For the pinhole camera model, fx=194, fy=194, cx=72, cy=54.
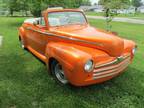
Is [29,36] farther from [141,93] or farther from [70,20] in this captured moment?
[141,93]

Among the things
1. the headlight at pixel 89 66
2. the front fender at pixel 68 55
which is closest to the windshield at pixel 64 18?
the front fender at pixel 68 55

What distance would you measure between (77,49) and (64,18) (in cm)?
150

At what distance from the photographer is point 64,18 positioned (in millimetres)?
5359

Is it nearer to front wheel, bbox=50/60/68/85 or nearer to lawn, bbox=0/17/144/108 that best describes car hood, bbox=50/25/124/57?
front wheel, bbox=50/60/68/85

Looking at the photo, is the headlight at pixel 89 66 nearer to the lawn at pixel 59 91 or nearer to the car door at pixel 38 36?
the lawn at pixel 59 91

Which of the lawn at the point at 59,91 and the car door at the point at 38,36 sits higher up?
the car door at the point at 38,36

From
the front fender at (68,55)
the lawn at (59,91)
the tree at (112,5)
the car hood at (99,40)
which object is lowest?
the lawn at (59,91)

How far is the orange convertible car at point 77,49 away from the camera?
12.3 ft

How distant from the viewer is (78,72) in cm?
365

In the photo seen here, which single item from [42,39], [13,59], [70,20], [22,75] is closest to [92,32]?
[70,20]

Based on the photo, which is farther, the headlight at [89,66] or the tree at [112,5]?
the tree at [112,5]

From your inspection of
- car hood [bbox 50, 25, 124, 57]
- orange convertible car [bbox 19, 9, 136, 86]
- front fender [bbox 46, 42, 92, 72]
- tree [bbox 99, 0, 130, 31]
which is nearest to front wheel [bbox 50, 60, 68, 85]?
orange convertible car [bbox 19, 9, 136, 86]

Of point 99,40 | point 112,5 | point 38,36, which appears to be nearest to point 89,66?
point 99,40

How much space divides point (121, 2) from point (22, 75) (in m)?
7.15
